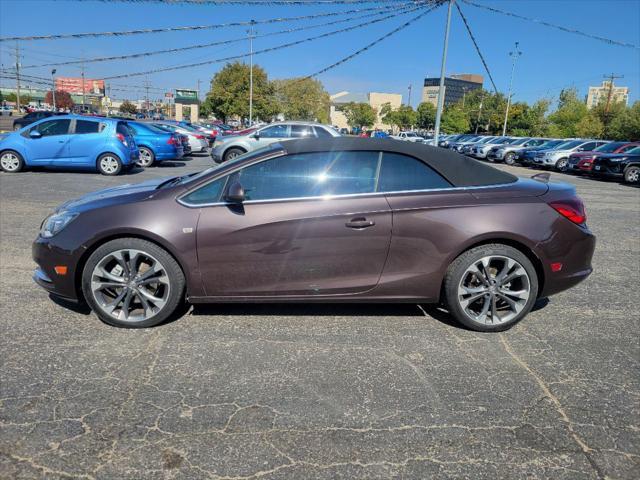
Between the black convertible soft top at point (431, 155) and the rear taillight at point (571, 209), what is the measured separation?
1.41ft

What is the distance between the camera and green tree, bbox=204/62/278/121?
180ft

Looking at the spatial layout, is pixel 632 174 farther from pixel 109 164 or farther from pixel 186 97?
pixel 186 97

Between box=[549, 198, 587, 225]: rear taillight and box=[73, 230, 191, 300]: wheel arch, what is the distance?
9.89 feet

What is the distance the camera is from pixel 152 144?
15.6m

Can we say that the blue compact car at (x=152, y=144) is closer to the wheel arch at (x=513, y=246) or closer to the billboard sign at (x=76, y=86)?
the wheel arch at (x=513, y=246)

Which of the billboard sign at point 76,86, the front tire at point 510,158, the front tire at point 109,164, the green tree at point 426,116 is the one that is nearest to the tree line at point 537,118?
the green tree at point 426,116

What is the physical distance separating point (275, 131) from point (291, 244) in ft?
41.3

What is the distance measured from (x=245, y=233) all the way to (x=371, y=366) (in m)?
1.36

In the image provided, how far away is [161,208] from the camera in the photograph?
3.63m

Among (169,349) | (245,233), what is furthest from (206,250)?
(169,349)

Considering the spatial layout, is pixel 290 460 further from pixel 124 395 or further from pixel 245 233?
pixel 245 233

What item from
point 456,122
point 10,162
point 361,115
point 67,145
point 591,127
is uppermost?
point 361,115

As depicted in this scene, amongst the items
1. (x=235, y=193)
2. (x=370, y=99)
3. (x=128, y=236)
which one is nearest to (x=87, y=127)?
(x=128, y=236)

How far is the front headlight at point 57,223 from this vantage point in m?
3.70
